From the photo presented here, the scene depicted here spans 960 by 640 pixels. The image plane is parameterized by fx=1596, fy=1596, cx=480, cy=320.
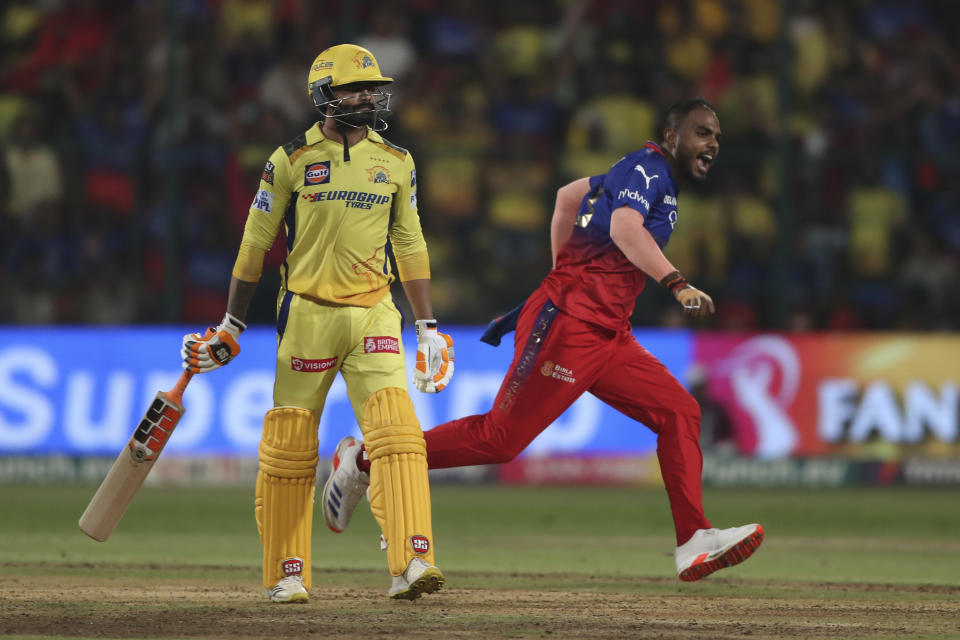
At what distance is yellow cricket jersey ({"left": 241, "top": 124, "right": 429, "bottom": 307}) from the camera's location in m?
6.84

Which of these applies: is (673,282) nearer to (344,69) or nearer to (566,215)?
(566,215)

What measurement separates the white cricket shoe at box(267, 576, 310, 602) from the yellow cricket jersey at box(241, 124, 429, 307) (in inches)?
49.4

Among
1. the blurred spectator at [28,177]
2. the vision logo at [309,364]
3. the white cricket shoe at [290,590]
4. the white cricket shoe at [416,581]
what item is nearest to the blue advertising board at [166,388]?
the blurred spectator at [28,177]

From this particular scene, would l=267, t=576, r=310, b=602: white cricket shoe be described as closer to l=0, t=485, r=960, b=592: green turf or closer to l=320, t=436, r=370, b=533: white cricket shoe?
l=320, t=436, r=370, b=533: white cricket shoe

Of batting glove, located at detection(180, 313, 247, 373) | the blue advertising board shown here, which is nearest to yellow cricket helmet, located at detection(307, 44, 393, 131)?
batting glove, located at detection(180, 313, 247, 373)

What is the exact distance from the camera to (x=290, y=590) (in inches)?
276

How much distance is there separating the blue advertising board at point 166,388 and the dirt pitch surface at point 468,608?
5.69 m

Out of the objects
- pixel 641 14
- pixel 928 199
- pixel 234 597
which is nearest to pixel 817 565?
pixel 234 597

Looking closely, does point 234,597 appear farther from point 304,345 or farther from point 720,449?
point 720,449

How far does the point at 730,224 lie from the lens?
54.0 ft

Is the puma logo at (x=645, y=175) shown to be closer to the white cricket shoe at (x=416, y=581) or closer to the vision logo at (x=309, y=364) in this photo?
the vision logo at (x=309, y=364)

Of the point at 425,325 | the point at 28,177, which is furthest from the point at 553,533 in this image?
the point at 28,177

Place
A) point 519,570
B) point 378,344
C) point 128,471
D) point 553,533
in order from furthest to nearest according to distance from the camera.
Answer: point 553,533
point 519,570
point 128,471
point 378,344

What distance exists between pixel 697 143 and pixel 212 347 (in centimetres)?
242
